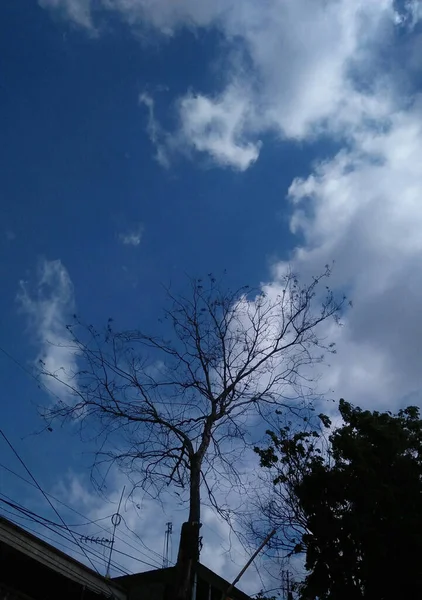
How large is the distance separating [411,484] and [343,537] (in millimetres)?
2582

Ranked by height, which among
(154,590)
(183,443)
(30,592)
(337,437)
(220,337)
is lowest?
(30,592)

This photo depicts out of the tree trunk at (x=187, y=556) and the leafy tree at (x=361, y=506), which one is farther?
the leafy tree at (x=361, y=506)

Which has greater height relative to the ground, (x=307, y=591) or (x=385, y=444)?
(x=385, y=444)

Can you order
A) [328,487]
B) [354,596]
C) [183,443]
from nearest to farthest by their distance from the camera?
[183,443] → [354,596] → [328,487]

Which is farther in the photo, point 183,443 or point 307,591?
point 307,591

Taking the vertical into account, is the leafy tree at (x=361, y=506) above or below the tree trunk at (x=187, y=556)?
above

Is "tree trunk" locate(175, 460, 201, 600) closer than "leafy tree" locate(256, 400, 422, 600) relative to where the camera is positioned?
Yes

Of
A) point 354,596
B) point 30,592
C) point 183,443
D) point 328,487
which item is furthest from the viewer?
point 328,487

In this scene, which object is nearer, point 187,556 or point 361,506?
point 187,556

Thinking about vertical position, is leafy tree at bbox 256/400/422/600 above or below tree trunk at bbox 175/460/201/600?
above

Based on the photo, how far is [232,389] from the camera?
11.4 m

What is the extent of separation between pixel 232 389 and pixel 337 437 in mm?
7821

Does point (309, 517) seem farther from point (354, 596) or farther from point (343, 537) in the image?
point (354, 596)

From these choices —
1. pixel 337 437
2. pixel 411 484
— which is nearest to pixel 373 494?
pixel 411 484
